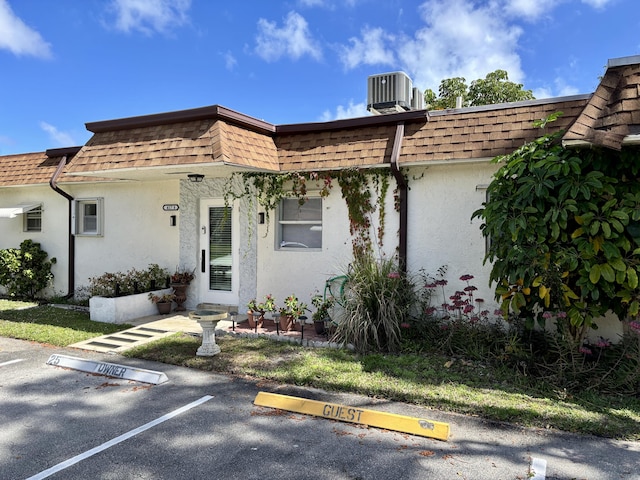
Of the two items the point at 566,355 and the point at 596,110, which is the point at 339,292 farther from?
the point at 596,110

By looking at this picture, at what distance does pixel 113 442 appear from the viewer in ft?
12.9

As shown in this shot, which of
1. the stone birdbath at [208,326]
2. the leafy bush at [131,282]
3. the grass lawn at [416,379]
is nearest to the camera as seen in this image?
the grass lawn at [416,379]

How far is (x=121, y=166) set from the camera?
8.00m

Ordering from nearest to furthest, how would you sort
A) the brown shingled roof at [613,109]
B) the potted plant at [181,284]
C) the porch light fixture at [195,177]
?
the brown shingled roof at [613,109], the porch light fixture at [195,177], the potted plant at [181,284]

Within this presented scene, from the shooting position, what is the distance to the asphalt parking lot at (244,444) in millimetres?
3461

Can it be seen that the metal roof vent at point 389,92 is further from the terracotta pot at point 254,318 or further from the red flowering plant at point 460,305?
the terracotta pot at point 254,318

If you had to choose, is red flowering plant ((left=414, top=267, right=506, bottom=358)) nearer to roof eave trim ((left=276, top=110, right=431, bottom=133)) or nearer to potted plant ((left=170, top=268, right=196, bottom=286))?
roof eave trim ((left=276, top=110, right=431, bottom=133))

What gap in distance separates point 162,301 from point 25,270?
458 cm

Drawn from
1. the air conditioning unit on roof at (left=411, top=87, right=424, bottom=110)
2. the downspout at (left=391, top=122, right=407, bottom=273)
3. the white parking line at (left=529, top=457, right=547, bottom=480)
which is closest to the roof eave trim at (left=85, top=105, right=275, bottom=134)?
the downspout at (left=391, top=122, right=407, bottom=273)

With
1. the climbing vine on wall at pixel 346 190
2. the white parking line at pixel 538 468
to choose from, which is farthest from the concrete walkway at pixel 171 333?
the white parking line at pixel 538 468

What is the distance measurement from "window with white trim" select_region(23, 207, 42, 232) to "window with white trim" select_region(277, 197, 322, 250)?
24.9 ft

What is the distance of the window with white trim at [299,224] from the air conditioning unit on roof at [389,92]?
3376 millimetres

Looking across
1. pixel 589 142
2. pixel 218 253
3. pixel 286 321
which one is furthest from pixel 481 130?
pixel 218 253

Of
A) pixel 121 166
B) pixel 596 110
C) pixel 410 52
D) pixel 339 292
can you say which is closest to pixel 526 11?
pixel 410 52
